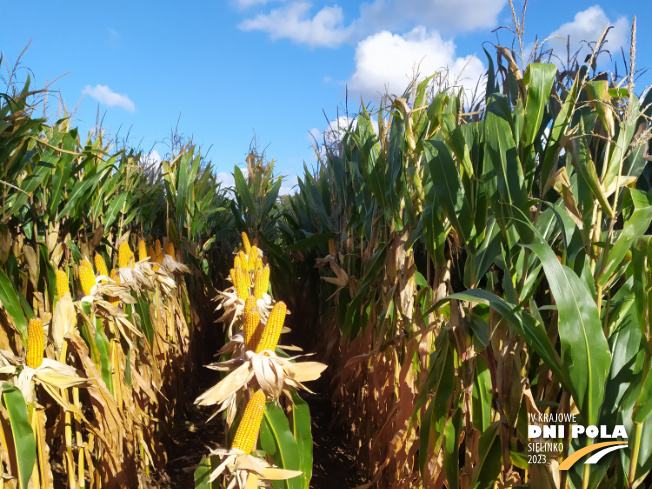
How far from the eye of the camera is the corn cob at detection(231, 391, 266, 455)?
1.20 m

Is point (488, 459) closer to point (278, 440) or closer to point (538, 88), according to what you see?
point (278, 440)

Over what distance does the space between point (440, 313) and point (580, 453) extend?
835mm

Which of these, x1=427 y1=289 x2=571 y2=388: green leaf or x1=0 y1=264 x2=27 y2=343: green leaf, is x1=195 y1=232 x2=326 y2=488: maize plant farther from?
x1=0 y1=264 x2=27 y2=343: green leaf

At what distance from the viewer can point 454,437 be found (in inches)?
71.3

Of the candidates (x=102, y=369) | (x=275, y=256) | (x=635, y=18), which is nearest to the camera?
(x=635, y=18)

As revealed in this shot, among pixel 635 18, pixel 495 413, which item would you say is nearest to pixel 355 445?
pixel 495 413

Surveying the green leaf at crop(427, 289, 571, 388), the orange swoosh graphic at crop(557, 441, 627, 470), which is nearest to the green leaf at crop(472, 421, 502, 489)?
the orange swoosh graphic at crop(557, 441, 627, 470)

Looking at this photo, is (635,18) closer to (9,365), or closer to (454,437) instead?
(454,437)

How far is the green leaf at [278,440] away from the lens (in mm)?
1619

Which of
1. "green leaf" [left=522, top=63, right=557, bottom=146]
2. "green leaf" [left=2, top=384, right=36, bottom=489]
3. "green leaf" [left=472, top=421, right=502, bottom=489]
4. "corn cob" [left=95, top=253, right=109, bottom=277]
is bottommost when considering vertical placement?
"green leaf" [left=472, top=421, right=502, bottom=489]

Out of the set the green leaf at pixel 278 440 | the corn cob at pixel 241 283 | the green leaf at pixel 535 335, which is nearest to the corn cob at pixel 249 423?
the green leaf at pixel 278 440

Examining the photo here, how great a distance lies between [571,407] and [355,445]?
2.49 meters

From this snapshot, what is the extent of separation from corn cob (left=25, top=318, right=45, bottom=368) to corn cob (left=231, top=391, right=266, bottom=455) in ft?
2.30

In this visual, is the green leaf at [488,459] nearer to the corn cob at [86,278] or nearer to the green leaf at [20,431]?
the green leaf at [20,431]
